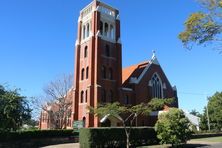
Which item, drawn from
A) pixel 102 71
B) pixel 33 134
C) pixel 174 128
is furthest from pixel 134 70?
pixel 174 128

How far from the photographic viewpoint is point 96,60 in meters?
43.0

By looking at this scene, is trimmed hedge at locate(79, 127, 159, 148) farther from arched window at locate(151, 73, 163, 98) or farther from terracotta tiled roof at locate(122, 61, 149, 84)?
terracotta tiled roof at locate(122, 61, 149, 84)

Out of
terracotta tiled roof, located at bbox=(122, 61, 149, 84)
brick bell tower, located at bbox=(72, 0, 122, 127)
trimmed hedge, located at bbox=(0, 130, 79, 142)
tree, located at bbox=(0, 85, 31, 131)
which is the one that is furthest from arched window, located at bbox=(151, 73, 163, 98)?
tree, located at bbox=(0, 85, 31, 131)

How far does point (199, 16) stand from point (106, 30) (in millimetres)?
35358

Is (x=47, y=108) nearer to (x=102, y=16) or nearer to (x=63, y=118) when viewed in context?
(x=63, y=118)

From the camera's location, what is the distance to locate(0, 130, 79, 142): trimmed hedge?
32388mm

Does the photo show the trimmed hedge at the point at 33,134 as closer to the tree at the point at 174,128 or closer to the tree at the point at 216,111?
the tree at the point at 174,128

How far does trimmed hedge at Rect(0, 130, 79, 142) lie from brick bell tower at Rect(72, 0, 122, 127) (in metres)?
3.74

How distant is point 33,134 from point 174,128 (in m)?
17.5

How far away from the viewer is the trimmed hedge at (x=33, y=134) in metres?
32.4

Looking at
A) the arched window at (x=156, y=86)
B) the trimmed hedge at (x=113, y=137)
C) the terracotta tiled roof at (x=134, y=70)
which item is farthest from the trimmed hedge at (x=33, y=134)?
the arched window at (x=156, y=86)

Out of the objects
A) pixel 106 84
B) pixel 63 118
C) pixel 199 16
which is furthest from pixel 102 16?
pixel 199 16

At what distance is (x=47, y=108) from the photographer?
5662cm

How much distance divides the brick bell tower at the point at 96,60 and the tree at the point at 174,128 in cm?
1509
